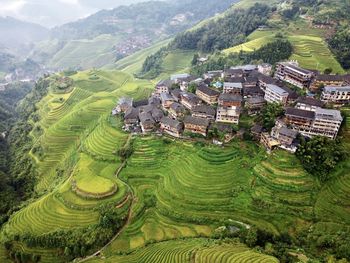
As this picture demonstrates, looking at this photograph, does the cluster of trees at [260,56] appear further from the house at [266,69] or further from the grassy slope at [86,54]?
the grassy slope at [86,54]

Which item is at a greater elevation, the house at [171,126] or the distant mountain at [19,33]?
the distant mountain at [19,33]

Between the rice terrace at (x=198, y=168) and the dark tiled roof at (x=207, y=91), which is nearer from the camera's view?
the rice terrace at (x=198, y=168)

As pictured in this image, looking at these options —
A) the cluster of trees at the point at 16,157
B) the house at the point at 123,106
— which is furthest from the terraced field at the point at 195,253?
the house at the point at 123,106

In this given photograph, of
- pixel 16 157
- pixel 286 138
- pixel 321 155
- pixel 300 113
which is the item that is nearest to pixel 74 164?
pixel 16 157

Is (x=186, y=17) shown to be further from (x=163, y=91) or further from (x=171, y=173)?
(x=171, y=173)

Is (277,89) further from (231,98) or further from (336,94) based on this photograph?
(336,94)

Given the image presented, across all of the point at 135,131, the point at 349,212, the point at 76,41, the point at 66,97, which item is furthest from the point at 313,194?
the point at 76,41
